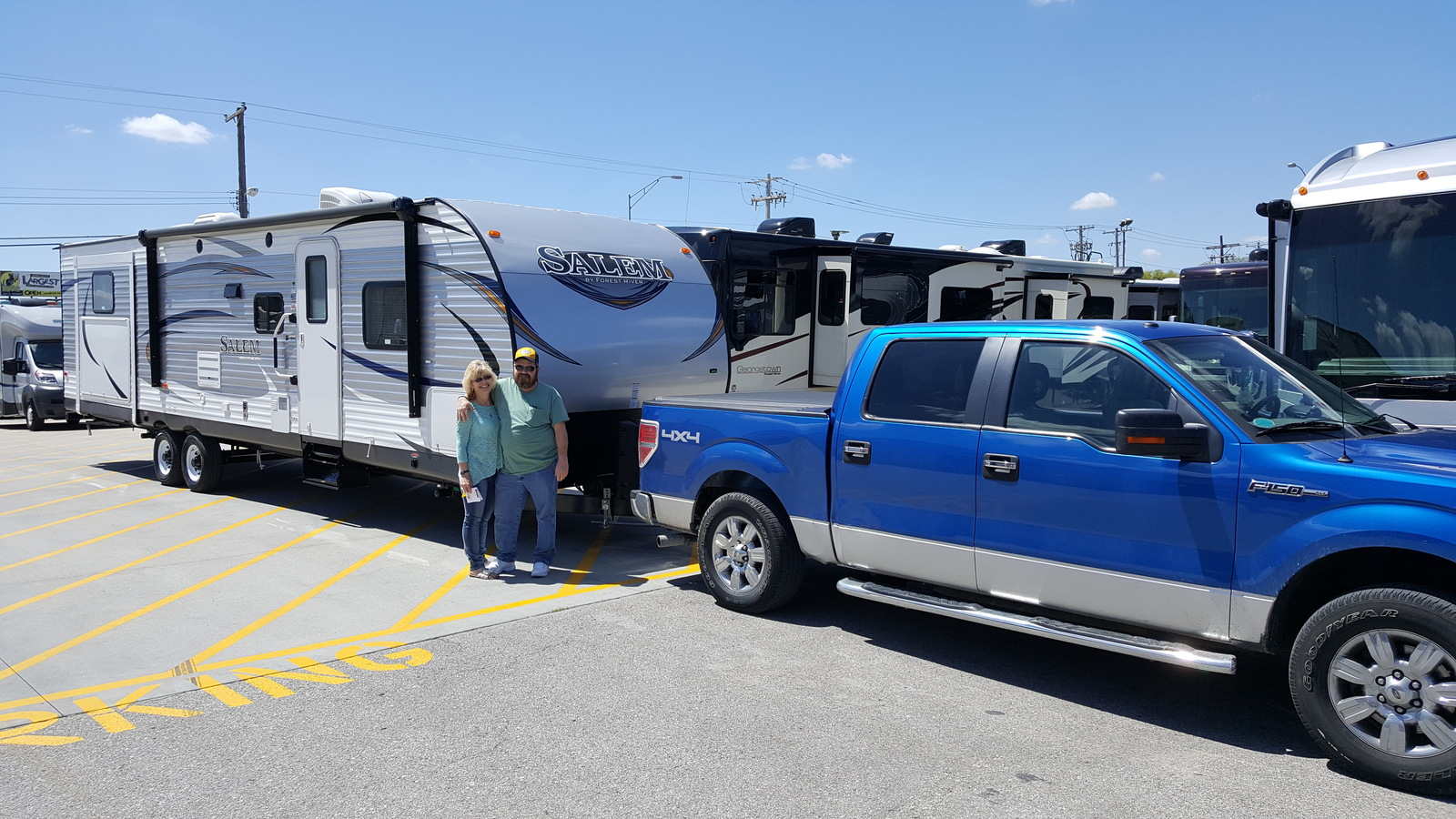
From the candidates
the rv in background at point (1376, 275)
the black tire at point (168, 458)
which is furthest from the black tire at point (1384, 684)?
the black tire at point (168, 458)

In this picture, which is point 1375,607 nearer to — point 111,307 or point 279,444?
point 279,444

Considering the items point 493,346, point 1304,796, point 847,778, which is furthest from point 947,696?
point 493,346

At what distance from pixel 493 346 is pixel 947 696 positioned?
4.87m

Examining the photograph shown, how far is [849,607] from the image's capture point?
719 cm

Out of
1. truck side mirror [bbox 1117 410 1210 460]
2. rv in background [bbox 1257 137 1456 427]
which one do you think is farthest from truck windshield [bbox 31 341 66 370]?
truck side mirror [bbox 1117 410 1210 460]

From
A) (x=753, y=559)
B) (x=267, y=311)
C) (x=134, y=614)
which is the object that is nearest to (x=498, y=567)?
(x=753, y=559)

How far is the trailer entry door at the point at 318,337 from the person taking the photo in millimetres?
10016

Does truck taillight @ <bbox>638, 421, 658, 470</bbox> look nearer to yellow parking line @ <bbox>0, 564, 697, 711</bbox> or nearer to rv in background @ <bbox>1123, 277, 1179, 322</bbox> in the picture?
yellow parking line @ <bbox>0, 564, 697, 711</bbox>

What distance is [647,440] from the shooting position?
7.73 m

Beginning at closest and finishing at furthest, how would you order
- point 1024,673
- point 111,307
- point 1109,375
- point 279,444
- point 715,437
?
point 1109,375 → point 1024,673 → point 715,437 → point 279,444 → point 111,307

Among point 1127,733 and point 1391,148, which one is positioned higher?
point 1391,148

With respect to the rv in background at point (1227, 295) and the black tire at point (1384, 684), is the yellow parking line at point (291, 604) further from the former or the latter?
the rv in background at point (1227, 295)

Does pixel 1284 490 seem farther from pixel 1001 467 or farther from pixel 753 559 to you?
pixel 753 559

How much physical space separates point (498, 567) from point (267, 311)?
4.67 m
